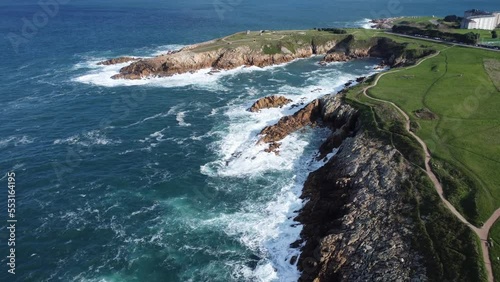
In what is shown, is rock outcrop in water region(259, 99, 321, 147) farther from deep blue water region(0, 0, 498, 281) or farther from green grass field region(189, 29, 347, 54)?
green grass field region(189, 29, 347, 54)

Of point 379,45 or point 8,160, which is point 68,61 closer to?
point 8,160

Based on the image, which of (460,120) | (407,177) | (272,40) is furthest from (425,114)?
(272,40)

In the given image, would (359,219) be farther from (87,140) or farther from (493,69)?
(493,69)

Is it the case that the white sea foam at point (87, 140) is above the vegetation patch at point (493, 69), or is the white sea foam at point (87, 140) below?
below

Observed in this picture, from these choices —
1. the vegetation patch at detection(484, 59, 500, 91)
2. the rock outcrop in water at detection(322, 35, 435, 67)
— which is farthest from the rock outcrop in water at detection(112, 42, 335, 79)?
the vegetation patch at detection(484, 59, 500, 91)

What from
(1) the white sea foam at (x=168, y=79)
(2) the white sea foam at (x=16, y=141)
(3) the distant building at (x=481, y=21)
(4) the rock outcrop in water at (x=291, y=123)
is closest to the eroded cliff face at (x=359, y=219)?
(4) the rock outcrop in water at (x=291, y=123)

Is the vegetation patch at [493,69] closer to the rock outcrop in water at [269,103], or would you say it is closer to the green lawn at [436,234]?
the green lawn at [436,234]
